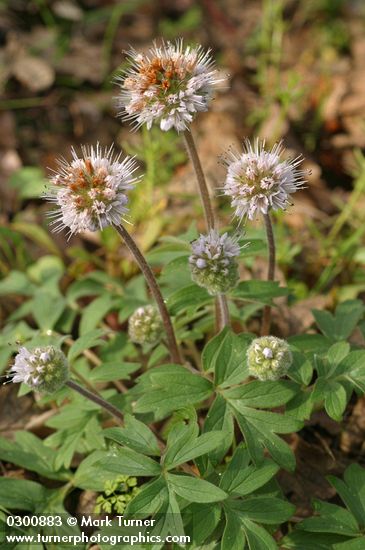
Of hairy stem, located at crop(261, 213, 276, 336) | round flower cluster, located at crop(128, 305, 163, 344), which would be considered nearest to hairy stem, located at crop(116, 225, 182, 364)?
round flower cluster, located at crop(128, 305, 163, 344)

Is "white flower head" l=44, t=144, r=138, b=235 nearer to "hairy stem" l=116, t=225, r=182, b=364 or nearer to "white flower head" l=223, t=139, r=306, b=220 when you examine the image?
"hairy stem" l=116, t=225, r=182, b=364

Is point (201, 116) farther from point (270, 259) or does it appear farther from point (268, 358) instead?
point (268, 358)

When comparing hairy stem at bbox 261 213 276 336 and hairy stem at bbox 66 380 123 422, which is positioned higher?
hairy stem at bbox 261 213 276 336

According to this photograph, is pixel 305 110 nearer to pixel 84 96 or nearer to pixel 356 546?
pixel 84 96

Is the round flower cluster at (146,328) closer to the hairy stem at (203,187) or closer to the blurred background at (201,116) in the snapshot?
the hairy stem at (203,187)

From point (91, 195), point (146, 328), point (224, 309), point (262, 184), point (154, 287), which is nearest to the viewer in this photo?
point (91, 195)

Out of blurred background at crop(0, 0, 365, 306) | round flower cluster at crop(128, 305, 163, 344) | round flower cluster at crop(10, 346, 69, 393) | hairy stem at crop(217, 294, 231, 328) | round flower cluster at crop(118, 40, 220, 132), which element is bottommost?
round flower cluster at crop(10, 346, 69, 393)

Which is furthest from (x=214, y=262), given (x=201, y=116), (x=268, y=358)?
(x=201, y=116)

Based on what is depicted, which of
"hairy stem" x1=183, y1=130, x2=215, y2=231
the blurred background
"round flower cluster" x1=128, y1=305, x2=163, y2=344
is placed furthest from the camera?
the blurred background

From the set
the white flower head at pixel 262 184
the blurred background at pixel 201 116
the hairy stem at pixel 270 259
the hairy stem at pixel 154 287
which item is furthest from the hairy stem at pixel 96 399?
the blurred background at pixel 201 116
